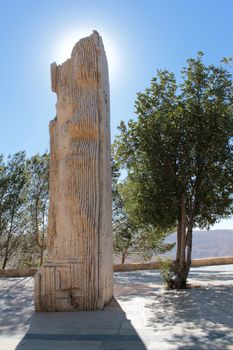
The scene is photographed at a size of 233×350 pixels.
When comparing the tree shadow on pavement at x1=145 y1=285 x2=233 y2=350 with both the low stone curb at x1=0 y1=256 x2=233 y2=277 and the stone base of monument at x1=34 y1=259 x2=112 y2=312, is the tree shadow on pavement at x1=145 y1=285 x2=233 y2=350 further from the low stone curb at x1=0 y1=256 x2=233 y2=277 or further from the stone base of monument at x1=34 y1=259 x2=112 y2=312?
the low stone curb at x1=0 y1=256 x2=233 y2=277

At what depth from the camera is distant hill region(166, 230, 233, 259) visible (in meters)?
116

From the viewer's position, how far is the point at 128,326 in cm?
532

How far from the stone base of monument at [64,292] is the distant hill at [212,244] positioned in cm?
10824

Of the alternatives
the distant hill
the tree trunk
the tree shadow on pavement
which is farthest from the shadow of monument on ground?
the distant hill

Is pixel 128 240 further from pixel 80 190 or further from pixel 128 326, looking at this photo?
pixel 128 326

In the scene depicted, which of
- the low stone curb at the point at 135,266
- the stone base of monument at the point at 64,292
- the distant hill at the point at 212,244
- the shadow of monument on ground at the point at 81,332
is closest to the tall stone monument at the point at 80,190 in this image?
the stone base of monument at the point at 64,292

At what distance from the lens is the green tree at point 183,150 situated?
36.9 feet

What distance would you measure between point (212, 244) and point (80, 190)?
12754 centimetres

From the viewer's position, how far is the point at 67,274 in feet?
21.8

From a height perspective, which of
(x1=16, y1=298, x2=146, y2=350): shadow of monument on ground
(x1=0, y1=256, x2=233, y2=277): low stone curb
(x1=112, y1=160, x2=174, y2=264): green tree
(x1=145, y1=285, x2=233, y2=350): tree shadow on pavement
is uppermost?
(x1=112, y1=160, x2=174, y2=264): green tree

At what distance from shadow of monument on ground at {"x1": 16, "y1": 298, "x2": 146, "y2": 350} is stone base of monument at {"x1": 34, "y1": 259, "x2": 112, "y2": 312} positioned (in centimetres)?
23

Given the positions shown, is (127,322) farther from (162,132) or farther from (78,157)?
(162,132)

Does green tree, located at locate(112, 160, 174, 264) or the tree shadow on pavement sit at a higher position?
green tree, located at locate(112, 160, 174, 264)

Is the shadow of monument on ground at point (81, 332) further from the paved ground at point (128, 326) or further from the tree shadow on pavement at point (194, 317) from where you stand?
the tree shadow on pavement at point (194, 317)
